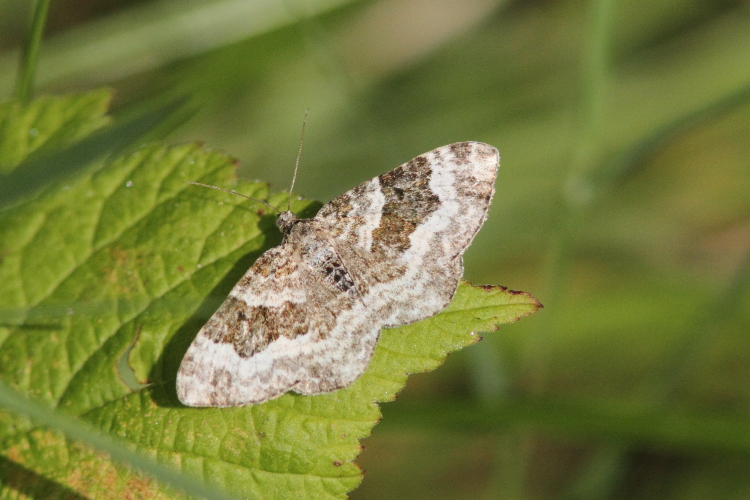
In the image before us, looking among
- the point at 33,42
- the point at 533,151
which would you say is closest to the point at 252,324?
the point at 33,42

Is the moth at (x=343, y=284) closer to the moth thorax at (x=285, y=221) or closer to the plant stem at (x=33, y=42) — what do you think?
the moth thorax at (x=285, y=221)

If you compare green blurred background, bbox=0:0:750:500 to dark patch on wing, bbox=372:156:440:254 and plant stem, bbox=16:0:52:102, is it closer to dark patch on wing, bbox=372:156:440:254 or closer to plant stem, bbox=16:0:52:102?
plant stem, bbox=16:0:52:102

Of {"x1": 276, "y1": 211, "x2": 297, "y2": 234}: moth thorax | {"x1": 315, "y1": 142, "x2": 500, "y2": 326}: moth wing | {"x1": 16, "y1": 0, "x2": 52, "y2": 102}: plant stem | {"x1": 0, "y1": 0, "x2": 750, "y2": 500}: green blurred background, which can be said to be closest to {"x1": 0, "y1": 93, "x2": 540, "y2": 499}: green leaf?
{"x1": 276, "y1": 211, "x2": 297, "y2": 234}: moth thorax

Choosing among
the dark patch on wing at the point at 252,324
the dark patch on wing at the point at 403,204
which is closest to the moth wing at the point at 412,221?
the dark patch on wing at the point at 403,204

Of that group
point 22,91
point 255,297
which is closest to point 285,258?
point 255,297

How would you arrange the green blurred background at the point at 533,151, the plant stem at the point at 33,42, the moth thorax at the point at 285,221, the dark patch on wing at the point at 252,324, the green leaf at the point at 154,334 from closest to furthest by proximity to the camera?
the green leaf at the point at 154,334, the dark patch on wing at the point at 252,324, the moth thorax at the point at 285,221, the plant stem at the point at 33,42, the green blurred background at the point at 533,151

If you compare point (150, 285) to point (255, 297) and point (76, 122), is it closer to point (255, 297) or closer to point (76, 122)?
point (255, 297)
